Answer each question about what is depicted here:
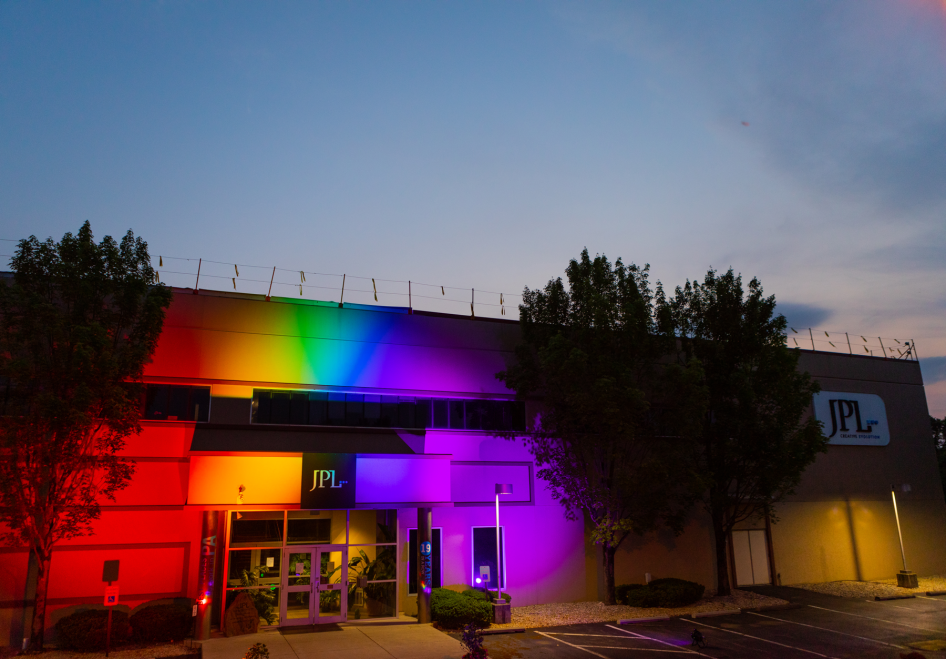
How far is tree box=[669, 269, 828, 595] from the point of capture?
24.2 meters

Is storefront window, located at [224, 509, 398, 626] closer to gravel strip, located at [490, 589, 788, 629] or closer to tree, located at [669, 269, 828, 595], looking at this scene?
gravel strip, located at [490, 589, 788, 629]

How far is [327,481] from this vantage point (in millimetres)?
18969

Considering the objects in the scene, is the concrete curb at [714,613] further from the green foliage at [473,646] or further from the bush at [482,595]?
the green foliage at [473,646]

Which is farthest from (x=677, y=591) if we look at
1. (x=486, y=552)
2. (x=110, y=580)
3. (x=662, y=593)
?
(x=110, y=580)

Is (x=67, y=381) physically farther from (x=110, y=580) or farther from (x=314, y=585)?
(x=314, y=585)

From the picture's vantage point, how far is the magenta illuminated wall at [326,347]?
20.4 m

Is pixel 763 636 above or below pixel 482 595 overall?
below

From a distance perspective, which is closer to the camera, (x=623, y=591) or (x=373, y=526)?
(x=373, y=526)

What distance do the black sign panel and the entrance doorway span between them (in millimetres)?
18085

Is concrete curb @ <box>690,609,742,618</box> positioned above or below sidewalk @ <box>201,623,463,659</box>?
below

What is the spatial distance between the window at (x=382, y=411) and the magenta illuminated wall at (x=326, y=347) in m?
0.44

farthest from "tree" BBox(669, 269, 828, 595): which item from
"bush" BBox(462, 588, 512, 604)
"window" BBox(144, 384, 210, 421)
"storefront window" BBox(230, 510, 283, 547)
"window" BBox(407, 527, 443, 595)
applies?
"window" BBox(144, 384, 210, 421)

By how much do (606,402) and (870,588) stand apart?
1692 cm

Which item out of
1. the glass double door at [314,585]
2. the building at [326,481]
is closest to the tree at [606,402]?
the building at [326,481]
